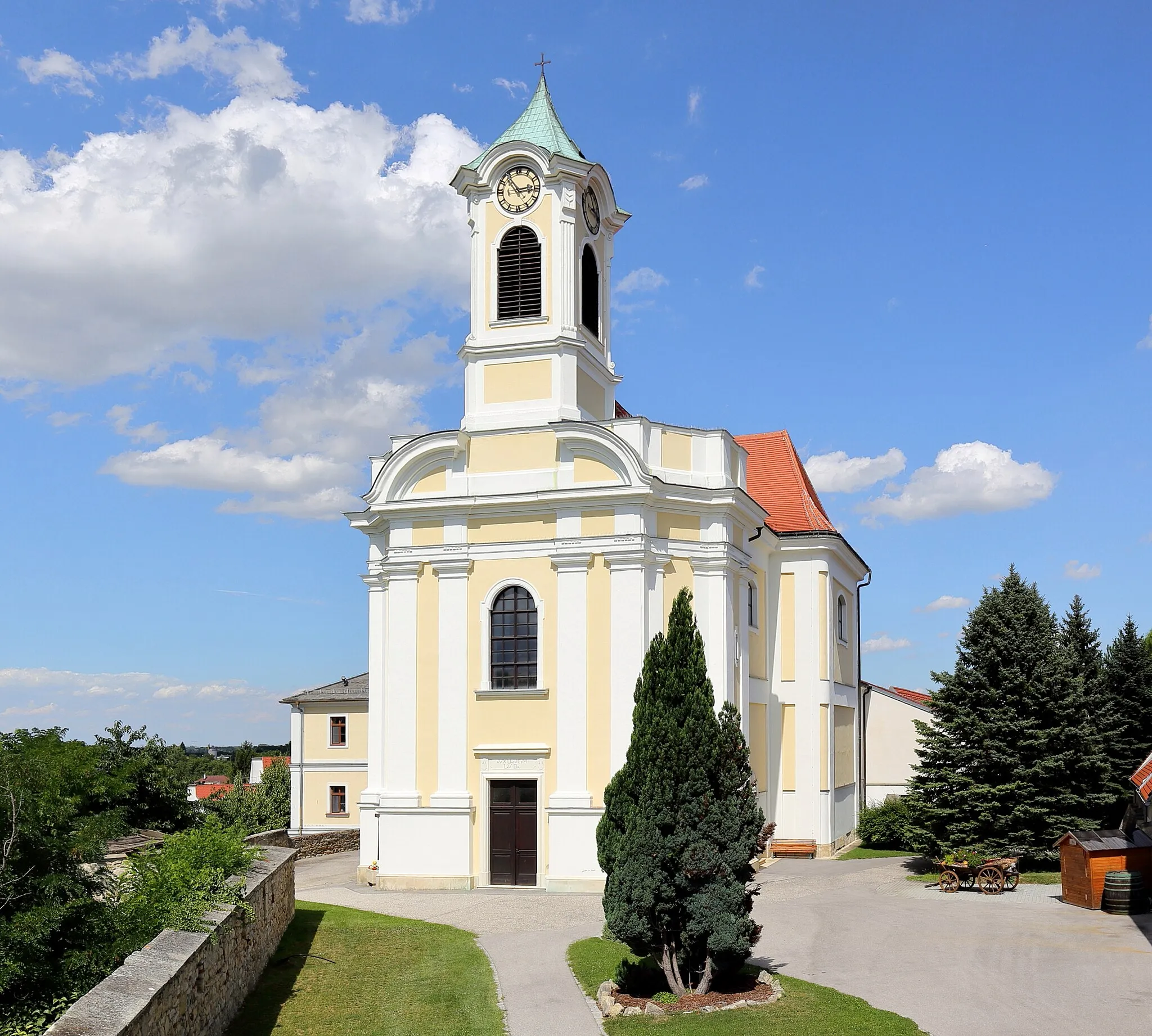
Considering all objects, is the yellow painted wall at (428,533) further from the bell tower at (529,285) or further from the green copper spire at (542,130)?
the green copper spire at (542,130)

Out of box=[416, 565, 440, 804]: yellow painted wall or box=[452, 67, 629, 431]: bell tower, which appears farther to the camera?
box=[452, 67, 629, 431]: bell tower

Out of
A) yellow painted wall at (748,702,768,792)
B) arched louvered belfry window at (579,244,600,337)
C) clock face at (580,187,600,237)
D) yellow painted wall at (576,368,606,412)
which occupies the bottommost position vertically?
yellow painted wall at (748,702,768,792)

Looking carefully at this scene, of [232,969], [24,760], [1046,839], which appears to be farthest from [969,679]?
[24,760]

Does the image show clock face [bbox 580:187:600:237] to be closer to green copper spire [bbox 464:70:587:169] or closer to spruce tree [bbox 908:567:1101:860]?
green copper spire [bbox 464:70:587:169]

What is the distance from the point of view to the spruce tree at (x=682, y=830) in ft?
43.3

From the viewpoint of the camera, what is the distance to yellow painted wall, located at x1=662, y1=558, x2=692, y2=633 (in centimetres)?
2550

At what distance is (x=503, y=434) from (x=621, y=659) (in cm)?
569

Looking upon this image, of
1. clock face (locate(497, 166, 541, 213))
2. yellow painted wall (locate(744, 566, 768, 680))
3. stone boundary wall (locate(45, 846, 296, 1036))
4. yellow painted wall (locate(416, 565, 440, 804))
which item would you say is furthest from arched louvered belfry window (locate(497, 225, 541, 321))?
stone boundary wall (locate(45, 846, 296, 1036))

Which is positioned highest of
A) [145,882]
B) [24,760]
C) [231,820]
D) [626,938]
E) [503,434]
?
[503,434]

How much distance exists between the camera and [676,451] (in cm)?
2619

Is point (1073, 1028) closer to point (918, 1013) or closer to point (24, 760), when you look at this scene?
point (918, 1013)

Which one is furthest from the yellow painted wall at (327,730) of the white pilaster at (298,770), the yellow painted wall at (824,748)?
the yellow painted wall at (824,748)

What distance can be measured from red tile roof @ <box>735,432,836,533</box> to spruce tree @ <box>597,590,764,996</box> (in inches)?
731

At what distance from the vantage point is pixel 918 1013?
13094 mm
